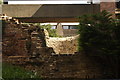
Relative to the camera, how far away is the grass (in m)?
7.18

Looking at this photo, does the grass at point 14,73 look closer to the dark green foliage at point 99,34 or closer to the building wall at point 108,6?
the dark green foliage at point 99,34

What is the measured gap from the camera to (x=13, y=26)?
796cm

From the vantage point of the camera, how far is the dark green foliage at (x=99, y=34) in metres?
6.99

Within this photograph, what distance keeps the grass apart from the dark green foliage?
1962mm

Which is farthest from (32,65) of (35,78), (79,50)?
(79,50)

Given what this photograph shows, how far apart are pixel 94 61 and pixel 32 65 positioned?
217cm

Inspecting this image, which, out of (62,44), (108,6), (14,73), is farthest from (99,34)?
(108,6)

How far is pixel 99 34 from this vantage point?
7.11 m

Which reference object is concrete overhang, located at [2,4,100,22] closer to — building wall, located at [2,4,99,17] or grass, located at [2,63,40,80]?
building wall, located at [2,4,99,17]

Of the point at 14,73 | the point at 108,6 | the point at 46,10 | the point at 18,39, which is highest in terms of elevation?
the point at 46,10

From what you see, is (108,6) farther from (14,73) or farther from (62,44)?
(14,73)

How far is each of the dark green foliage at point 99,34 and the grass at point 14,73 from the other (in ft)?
6.44

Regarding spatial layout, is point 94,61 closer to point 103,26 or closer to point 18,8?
point 103,26

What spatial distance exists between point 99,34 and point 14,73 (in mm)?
3077
